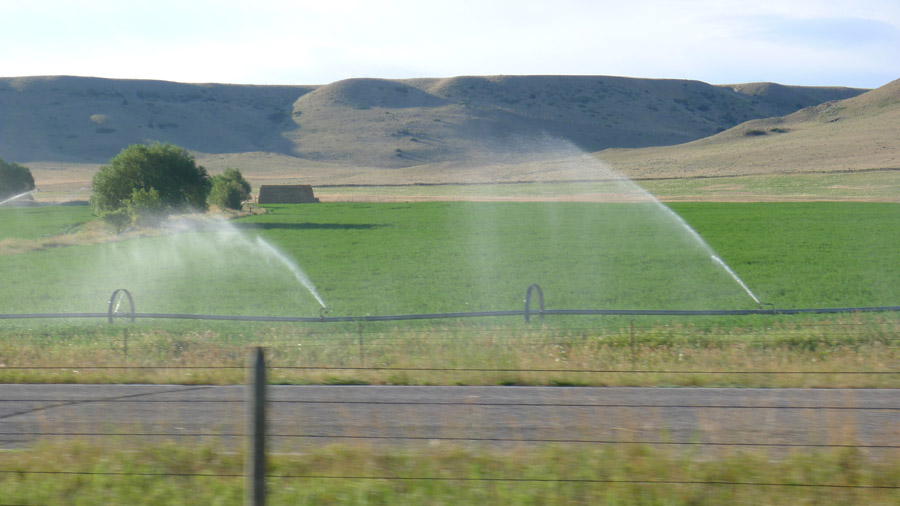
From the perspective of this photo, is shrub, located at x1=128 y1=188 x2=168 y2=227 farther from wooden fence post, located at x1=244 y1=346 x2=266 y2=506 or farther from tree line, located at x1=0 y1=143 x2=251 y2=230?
wooden fence post, located at x1=244 y1=346 x2=266 y2=506

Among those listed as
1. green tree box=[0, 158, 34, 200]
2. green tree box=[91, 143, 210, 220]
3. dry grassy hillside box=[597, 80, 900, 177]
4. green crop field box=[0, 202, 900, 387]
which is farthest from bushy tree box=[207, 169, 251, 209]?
dry grassy hillside box=[597, 80, 900, 177]

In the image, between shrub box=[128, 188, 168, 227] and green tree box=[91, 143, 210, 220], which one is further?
green tree box=[91, 143, 210, 220]

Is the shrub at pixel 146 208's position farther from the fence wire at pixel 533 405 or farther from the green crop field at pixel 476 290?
the fence wire at pixel 533 405

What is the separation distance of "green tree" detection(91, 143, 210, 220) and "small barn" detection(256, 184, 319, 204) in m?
31.2

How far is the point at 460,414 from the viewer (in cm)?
889

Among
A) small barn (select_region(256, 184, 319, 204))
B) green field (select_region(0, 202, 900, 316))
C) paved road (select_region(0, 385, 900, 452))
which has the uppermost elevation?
small barn (select_region(256, 184, 319, 204))

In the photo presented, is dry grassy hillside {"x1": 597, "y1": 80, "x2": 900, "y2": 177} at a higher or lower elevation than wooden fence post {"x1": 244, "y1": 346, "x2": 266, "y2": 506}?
higher

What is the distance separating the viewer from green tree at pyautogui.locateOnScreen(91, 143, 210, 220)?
2251 inches

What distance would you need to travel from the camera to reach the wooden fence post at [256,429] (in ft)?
15.1

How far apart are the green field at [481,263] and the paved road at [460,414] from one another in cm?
1376

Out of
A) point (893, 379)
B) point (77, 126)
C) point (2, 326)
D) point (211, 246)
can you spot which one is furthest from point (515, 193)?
point (77, 126)

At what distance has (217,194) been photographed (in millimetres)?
76938

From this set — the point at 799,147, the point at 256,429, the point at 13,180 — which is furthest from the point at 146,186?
the point at 799,147

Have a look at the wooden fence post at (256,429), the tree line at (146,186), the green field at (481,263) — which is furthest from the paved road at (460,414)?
the tree line at (146,186)
